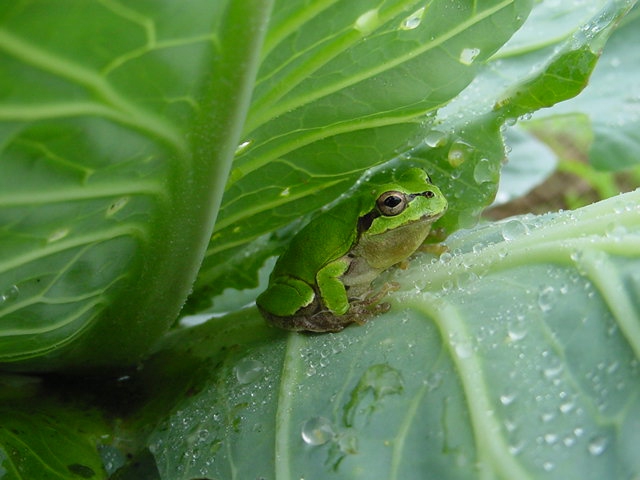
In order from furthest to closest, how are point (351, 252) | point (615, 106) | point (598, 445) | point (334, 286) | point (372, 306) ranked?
point (615, 106) < point (351, 252) < point (334, 286) < point (372, 306) < point (598, 445)

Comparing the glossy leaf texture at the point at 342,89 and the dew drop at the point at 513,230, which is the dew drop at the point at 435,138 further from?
the dew drop at the point at 513,230

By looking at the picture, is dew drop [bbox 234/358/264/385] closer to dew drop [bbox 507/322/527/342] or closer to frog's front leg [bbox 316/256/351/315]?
frog's front leg [bbox 316/256/351/315]

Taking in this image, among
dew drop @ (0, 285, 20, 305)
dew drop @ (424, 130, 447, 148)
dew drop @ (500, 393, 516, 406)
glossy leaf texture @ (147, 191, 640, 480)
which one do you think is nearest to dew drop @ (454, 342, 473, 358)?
glossy leaf texture @ (147, 191, 640, 480)

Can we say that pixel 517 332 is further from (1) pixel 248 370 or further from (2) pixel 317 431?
(1) pixel 248 370

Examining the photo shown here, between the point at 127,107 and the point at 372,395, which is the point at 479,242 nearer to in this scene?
the point at 372,395

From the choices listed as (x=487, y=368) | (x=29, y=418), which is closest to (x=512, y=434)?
(x=487, y=368)

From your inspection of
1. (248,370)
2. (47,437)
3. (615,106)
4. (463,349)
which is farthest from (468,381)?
(615,106)
